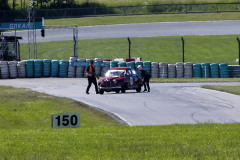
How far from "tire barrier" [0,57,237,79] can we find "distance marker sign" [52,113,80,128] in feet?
78.1

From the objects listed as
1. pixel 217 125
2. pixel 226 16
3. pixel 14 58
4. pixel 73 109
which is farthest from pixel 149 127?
pixel 226 16

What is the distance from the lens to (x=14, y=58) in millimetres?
40531

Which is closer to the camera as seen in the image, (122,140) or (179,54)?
(122,140)

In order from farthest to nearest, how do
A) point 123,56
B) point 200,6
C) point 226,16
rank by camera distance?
point 200,6 < point 226,16 < point 123,56

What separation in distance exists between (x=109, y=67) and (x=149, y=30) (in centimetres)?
2000

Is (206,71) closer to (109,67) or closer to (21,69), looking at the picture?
(109,67)

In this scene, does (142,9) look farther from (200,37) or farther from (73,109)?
(73,109)

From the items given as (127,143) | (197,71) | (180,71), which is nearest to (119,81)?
(180,71)

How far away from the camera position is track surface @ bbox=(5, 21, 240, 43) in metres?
53.2

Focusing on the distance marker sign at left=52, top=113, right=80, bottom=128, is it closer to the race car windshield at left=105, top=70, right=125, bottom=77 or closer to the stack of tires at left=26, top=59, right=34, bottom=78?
the race car windshield at left=105, top=70, right=125, bottom=77

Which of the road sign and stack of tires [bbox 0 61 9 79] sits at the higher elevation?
the road sign

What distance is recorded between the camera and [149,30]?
2167 inches

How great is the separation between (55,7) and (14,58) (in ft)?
95.3

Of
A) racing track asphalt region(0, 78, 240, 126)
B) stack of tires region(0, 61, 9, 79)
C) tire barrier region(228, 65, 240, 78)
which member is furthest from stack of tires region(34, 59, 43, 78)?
tire barrier region(228, 65, 240, 78)
